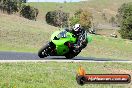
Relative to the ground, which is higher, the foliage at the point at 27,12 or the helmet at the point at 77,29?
the helmet at the point at 77,29

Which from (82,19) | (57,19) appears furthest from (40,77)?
(57,19)

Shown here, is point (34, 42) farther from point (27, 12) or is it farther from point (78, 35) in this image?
point (27, 12)

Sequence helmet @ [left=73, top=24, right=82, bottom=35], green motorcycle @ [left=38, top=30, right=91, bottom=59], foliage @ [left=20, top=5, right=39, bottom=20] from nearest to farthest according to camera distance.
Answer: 1. helmet @ [left=73, top=24, right=82, bottom=35]
2. green motorcycle @ [left=38, top=30, right=91, bottom=59]
3. foliage @ [left=20, top=5, right=39, bottom=20]

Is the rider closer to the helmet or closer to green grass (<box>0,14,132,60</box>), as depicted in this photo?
the helmet

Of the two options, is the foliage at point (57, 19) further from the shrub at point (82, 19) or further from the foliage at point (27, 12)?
the shrub at point (82, 19)

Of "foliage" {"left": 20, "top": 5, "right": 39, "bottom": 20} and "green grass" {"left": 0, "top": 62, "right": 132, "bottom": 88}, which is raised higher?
"green grass" {"left": 0, "top": 62, "right": 132, "bottom": 88}

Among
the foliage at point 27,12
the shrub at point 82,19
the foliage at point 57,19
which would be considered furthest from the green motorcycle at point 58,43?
the foliage at point 57,19

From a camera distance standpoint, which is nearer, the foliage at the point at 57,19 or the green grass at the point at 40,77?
the green grass at the point at 40,77

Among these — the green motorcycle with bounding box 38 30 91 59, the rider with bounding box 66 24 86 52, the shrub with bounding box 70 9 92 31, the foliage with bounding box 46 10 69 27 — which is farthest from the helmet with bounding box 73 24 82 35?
the foliage with bounding box 46 10 69 27

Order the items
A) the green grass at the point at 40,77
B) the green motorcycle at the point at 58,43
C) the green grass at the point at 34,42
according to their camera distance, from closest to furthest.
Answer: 1. the green grass at the point at 40,77
2. the green motorcycle at the point at 58,43
3. the green grass at the point at 34,42

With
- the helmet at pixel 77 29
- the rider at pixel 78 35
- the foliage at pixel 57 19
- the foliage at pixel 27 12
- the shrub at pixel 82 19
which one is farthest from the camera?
the foliage at pixel 57 19

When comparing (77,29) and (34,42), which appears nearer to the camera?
(77,29)

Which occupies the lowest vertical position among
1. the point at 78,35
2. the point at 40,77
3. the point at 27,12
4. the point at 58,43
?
the point at 27,12

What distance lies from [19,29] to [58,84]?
59.5 m
